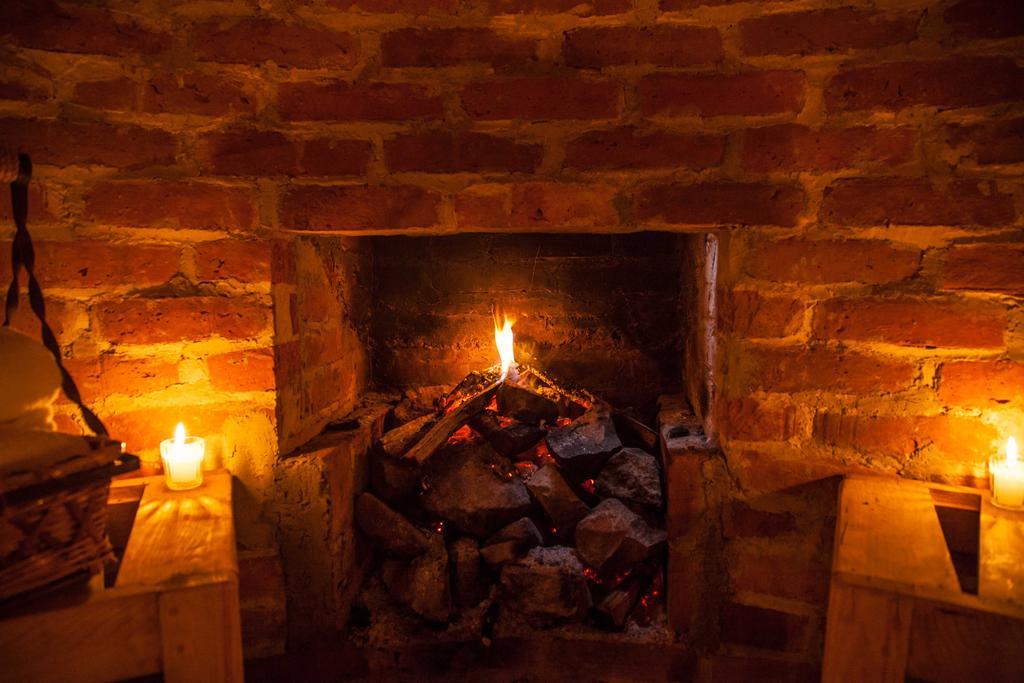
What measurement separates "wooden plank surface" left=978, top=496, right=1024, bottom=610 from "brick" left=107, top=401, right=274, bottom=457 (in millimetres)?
1271

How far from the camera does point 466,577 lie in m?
1.54

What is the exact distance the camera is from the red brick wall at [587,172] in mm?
1132

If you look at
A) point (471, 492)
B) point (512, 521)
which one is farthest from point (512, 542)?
point (471, 492)

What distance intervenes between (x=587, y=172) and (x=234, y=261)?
0.74m

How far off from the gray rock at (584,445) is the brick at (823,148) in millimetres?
879

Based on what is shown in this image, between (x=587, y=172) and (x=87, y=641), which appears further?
(x=587, y=172)

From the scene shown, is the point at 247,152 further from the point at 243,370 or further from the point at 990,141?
the point at 990,141

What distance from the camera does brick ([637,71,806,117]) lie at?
1.16m

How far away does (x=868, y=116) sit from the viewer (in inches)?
44.9

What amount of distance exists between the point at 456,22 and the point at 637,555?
1267 mm

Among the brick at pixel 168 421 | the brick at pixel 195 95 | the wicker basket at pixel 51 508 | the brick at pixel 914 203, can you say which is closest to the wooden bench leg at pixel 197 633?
the wicker basket at pixel 51 508

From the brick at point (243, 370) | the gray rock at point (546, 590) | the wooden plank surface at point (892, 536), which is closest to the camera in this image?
the wooden plank surface at point (892, 536)

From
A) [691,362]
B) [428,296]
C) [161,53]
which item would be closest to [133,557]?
[161,53]

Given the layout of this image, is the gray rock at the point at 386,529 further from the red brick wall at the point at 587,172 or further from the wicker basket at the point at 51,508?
the wicker basket at the point at 51,508
